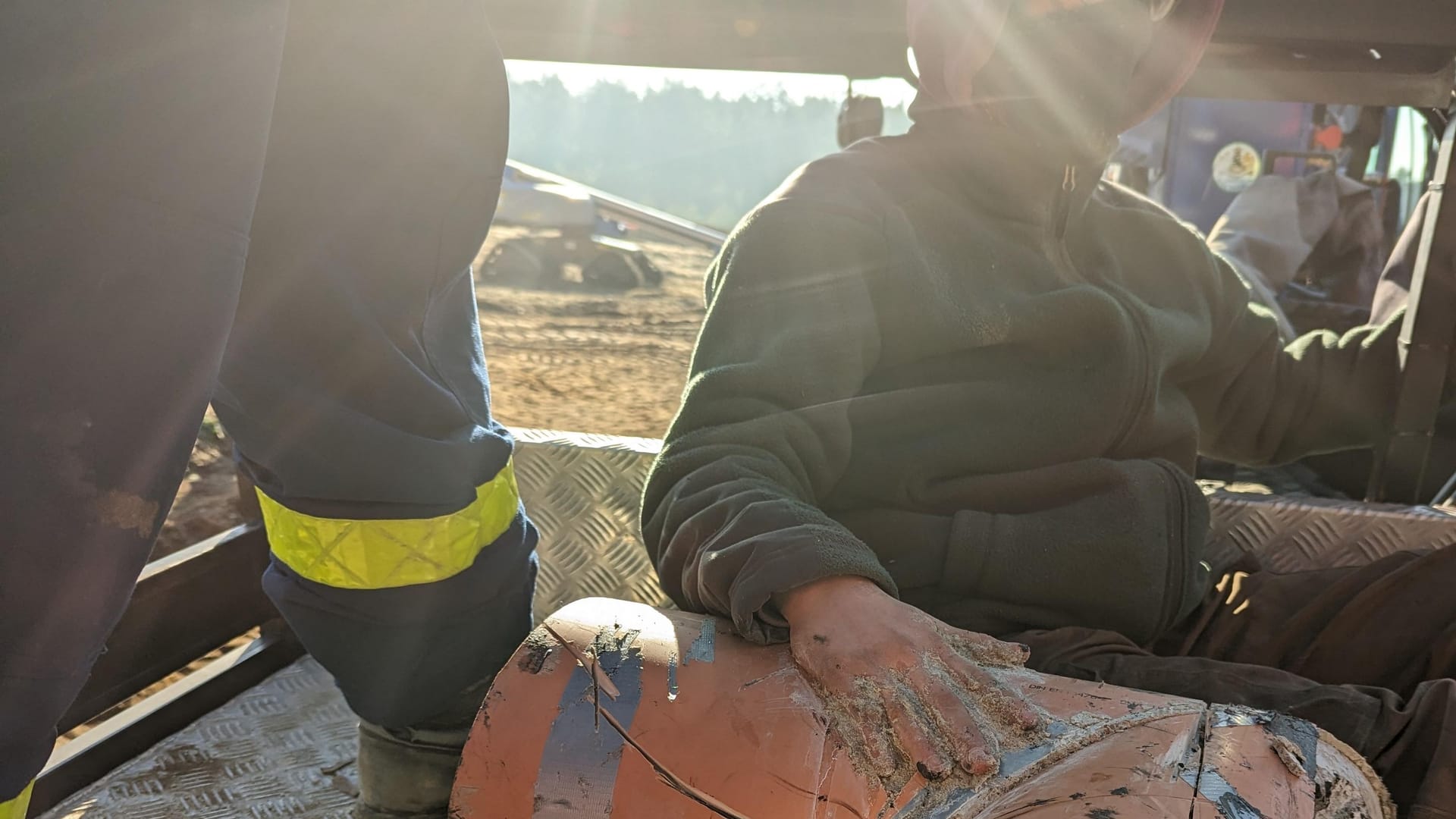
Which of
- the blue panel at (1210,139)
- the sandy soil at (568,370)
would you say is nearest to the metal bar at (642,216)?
the sandy soil at (568,370)

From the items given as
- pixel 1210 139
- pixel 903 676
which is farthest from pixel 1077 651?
pixel 1210 139

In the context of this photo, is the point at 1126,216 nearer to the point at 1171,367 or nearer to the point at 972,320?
the point at 1171,367

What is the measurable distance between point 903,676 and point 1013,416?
682mm

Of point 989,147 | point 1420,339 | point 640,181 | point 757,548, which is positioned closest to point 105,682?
point 757,548

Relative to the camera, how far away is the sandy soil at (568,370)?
166 inches

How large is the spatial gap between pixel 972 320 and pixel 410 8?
87 centimetres

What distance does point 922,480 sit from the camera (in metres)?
1.52

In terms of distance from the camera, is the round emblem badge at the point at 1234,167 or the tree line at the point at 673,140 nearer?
the round emblem badge at the point at 1234,167

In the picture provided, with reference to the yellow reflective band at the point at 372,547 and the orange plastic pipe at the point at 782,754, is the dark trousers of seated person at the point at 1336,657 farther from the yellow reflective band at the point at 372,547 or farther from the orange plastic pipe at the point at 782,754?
the yellow reflective band at the point at 372,547

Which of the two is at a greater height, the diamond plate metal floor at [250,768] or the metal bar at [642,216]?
the metal bar at [642,216]

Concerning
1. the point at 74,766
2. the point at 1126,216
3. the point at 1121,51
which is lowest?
the point at 74,766

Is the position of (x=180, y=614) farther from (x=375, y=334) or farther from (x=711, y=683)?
(x=711, y=683)

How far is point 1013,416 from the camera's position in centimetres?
157

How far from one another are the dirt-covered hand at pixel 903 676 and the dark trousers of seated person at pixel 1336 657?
15.6 inches
